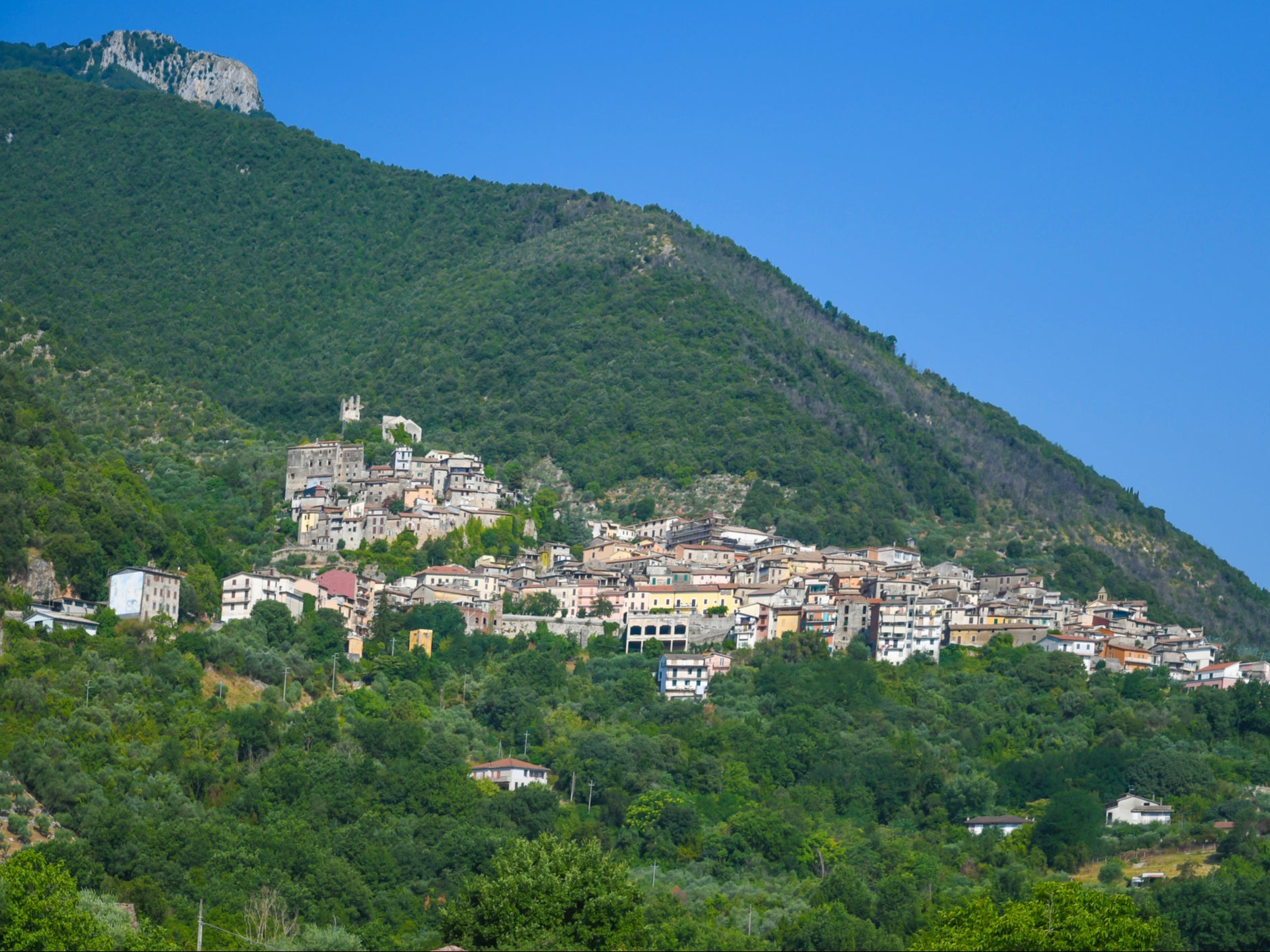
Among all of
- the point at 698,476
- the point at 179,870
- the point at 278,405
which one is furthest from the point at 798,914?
the point at 278,405

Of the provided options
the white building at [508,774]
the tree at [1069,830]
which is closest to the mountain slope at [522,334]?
the tree at [1069,830]

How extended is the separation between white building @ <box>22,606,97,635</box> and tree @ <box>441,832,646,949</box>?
2805 cm

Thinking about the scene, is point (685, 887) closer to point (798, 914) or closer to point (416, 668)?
point (798, 914)

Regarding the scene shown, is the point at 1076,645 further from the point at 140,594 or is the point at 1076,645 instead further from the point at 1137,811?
the point at 140,594

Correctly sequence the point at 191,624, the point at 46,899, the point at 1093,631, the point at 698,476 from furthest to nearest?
the point at 698,476 → the point at 1093,631 → the point at 191,624 → the point at 46,899

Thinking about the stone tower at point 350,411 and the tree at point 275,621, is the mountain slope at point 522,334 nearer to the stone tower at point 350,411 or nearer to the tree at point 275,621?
the stone tower at point 350,411

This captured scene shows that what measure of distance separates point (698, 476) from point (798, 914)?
55645mm

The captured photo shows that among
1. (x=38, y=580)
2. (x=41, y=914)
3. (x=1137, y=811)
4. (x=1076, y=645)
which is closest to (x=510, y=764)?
(x=38, y=580)

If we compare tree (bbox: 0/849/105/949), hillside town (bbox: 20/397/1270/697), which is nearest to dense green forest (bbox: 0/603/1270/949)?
tree (bbox: 0/849/105/949)

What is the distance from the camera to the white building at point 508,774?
6944cm

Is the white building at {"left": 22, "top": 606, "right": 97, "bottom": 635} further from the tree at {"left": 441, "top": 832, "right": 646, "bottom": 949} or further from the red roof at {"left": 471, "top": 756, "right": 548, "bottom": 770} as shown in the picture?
the tree at {"left": 441, "top": 832, "right": 646, "bottom": 949}

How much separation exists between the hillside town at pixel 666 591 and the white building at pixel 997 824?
535 inches

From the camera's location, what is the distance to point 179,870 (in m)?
56.8

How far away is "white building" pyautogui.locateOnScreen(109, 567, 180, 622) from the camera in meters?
73.4
